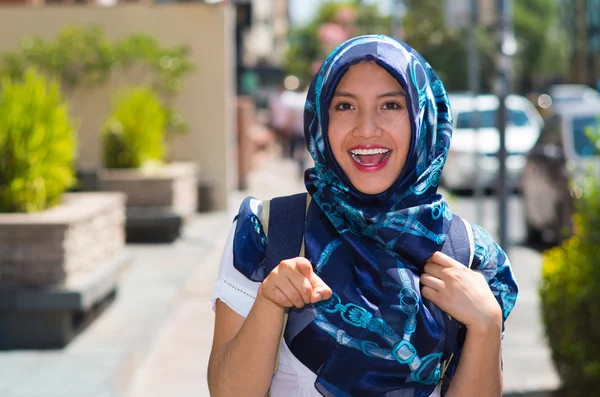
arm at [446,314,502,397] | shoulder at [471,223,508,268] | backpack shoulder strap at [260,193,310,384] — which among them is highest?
backpack shoulder strap at [260,193,310,384]

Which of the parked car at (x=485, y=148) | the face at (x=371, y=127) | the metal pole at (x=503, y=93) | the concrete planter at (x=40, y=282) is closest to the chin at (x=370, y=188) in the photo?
the face at (x=371, y=127)

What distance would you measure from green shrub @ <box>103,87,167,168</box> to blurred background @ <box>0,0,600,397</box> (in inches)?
0.9

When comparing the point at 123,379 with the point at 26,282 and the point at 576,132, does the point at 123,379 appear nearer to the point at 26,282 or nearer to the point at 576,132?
the point at 26,282

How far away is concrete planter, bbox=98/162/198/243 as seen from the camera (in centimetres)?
1083

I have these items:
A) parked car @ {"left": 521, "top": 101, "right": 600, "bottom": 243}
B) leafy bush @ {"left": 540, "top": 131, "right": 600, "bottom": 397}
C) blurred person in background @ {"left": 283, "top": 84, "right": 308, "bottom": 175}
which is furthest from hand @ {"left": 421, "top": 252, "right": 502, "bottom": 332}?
blurred person in background @ {"left": 283, "top": 84, "right": 308, "bottom": 175}

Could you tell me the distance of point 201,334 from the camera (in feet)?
23.0

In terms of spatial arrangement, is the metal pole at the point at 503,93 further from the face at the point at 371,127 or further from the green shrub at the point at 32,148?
the face at the point at 371,127

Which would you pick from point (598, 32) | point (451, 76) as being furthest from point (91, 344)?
point (598, 32)

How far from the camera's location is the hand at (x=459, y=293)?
2.17 m

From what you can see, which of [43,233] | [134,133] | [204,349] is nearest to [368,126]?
[43,233]

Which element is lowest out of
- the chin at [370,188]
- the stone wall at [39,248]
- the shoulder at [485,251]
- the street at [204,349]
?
the street at [204,349]

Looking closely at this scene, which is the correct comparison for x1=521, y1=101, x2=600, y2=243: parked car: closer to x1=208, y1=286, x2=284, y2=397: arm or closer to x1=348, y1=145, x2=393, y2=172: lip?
x1=348, y1=145, x2=393, y2=172: lip

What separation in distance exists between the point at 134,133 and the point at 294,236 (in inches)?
369

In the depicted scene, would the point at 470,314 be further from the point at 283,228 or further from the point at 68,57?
the point at 68,57
